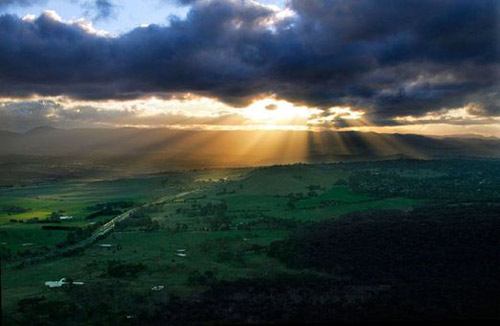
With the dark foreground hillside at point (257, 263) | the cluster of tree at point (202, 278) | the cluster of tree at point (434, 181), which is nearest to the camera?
the dark foreground hillside at point (257, 263)

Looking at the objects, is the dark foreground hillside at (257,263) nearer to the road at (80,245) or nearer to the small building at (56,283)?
the road at (80,245)

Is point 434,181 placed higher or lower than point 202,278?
higher

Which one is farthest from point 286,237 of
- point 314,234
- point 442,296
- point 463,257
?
point 442,296

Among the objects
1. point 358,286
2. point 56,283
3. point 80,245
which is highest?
point 56,283

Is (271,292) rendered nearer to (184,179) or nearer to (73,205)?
(73,205)

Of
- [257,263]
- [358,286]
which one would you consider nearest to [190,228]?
[257,263]

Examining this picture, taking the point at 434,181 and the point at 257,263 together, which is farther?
the point at 434,181

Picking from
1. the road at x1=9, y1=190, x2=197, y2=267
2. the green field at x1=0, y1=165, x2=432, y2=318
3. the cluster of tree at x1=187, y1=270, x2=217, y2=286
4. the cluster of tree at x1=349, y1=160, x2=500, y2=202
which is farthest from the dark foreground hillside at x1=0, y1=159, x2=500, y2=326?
the cluster of tree at x1=349, y1=160, x2=500, y2=202

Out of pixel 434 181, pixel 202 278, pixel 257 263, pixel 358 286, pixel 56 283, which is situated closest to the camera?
pixel 56 283

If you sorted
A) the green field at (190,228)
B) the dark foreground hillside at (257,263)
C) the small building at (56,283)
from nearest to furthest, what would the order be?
the dark foreground hillside at (257,263)
the small building at (56,283)
the green field at (190,228)

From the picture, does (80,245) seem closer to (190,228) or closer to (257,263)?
(190,228)

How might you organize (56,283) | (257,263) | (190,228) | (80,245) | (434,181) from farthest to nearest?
(434,181) → (190,228) → (80,245) → (257,263) → (56,283)

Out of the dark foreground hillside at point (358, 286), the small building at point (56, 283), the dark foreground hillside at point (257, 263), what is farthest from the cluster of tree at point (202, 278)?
the small building at point (56, 283)
